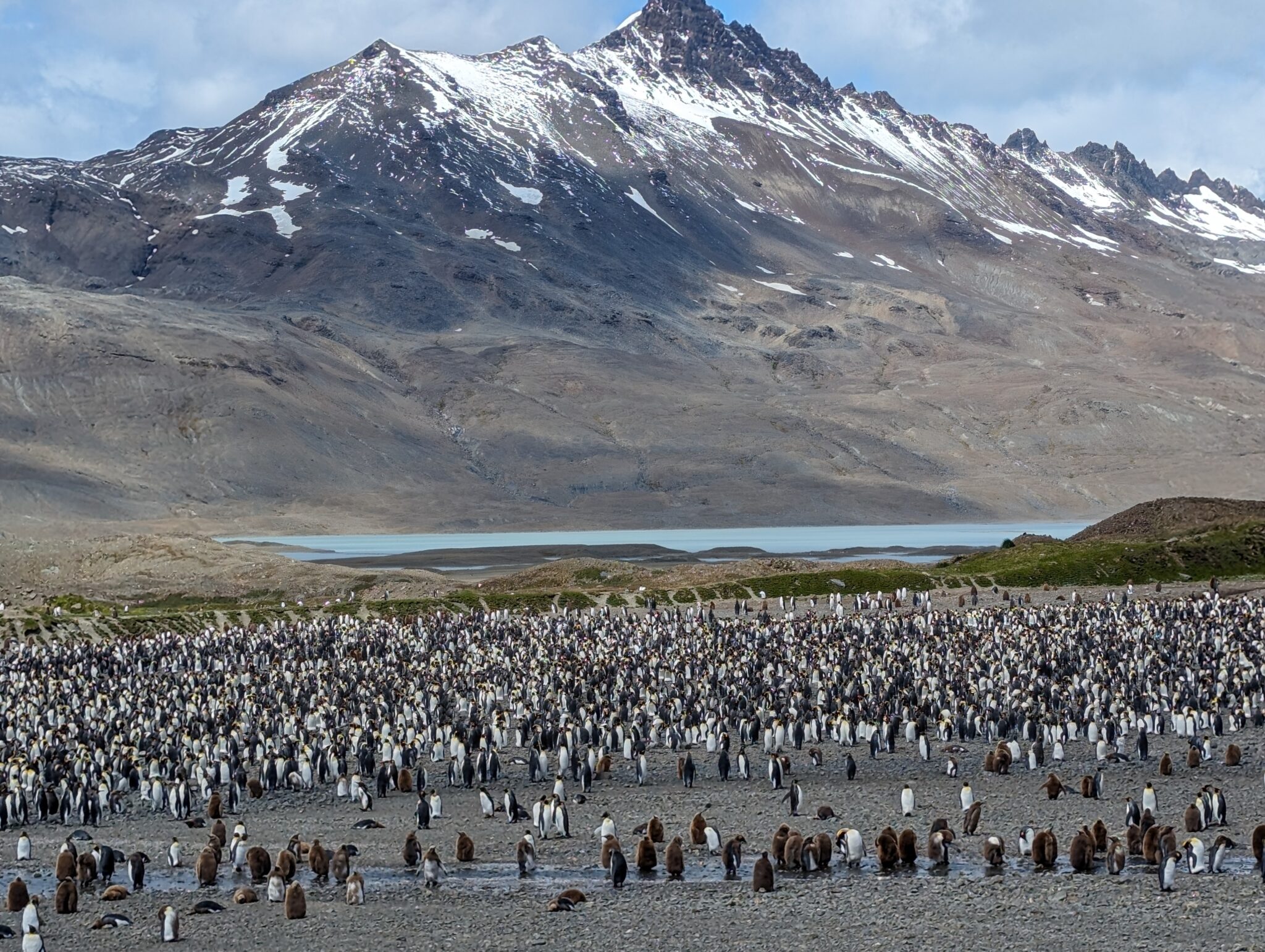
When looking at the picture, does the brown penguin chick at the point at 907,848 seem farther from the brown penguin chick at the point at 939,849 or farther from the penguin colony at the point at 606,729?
the brown penguin chick at the point at 939,849

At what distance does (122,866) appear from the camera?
71.3 feet

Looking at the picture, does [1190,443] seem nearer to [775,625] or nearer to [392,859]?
[775,625]

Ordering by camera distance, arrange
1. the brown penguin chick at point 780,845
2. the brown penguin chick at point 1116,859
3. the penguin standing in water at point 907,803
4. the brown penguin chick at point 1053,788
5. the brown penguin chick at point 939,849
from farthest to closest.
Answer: the brown penguin chick at point 1053,788 → the penguin standing in water at point 907,803 → the brown penguin chick at point 939,849 → the brown penguin chick at point 780,845 → the brown penguin chick at point 1116,859

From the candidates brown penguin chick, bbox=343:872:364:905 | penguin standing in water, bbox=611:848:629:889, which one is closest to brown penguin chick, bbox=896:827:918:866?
penguin standing in water, bbox=611:848:629:889

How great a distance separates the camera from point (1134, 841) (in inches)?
774

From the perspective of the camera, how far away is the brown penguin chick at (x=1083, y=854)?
752 inches

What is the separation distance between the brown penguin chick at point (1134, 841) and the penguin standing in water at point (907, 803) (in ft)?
13.6

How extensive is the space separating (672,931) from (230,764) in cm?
1278

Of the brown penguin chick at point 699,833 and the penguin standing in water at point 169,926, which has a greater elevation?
the brown penguin chick at point 699,833

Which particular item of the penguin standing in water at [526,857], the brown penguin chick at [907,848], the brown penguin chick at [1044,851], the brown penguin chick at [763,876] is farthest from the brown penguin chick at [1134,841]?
the penguin standing in water at [526,857]

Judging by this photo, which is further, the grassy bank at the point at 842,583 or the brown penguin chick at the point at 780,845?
the grassy bank at the point at 842,583

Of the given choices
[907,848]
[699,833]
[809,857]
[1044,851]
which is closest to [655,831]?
[699,833]

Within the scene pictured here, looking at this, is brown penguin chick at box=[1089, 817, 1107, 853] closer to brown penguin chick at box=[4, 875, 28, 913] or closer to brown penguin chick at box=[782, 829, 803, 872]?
brown penguin chick at box=[4, 875, 28, 913]

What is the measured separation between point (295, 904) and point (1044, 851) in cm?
1024
